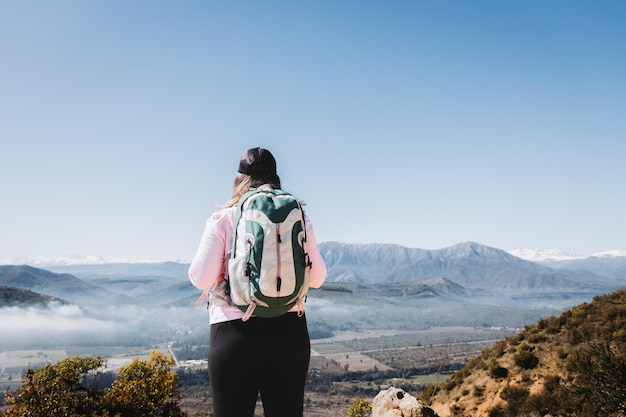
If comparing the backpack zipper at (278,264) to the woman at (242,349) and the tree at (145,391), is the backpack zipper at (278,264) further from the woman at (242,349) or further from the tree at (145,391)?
the tree at (145,391)

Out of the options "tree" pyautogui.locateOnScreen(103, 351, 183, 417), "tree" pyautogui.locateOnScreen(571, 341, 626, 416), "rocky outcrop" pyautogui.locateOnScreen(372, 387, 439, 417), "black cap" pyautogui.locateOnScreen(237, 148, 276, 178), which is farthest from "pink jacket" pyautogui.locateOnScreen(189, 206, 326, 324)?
"tree" pyautogui.locateOnScreen(571, 341, 626, 416)

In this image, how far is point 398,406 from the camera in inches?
336

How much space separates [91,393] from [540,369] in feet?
56.6

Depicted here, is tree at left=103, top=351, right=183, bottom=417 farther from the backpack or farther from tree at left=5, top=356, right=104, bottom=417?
the backpack

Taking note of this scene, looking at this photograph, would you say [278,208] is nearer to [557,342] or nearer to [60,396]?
[60,396]

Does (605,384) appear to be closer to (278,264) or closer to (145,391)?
(145,391)

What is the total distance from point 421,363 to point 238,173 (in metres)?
161

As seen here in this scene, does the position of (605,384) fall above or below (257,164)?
below

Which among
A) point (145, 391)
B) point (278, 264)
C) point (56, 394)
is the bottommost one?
point (145, 391)

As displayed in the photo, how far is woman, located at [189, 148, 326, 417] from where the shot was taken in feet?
8.39

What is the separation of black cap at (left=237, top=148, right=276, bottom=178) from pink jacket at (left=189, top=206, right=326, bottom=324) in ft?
1.24

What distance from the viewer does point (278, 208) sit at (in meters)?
2.69

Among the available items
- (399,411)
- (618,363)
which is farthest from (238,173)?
(618,363)

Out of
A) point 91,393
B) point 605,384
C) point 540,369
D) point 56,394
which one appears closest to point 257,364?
point 56,394
